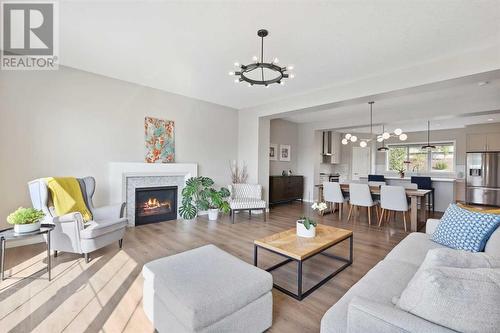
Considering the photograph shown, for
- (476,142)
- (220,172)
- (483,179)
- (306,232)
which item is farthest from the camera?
(476,142)

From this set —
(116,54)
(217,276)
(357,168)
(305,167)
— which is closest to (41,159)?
(116,54)

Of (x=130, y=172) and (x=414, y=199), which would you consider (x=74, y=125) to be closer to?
(x=130, y=172)

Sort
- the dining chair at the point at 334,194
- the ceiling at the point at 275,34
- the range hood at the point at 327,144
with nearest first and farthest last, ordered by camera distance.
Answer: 1. the ceiling at the point at 275,34
2. the dining chair at the point at 334,194
3. the range hood at the point at 327,144

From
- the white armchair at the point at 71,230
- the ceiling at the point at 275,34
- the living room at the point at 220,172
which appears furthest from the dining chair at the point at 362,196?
the white armchair at the point at 71,230

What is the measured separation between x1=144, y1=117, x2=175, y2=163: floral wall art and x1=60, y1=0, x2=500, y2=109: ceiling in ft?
3.54

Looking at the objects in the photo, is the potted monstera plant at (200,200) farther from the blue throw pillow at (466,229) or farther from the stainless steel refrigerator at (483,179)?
the stainless steel refrigerator at (483,179)

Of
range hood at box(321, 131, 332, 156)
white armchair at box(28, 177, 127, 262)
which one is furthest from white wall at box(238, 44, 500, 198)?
white armchair at box(28, 177, 127, 262)

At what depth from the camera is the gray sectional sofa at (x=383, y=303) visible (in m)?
1.03

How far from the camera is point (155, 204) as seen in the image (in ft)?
16.2

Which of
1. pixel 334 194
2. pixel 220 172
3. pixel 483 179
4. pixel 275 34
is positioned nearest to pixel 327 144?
pixel 334 194

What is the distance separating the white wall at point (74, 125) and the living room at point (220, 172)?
0.02 metres

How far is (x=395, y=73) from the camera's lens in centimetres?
371

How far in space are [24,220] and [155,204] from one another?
8.53 ft

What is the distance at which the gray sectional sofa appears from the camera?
3.39ft
